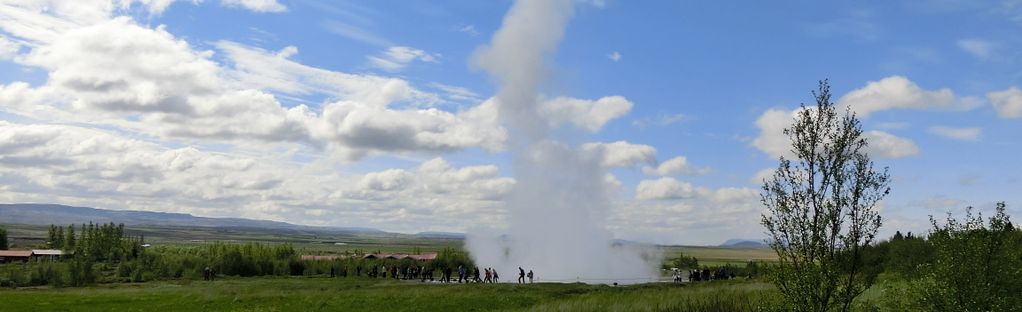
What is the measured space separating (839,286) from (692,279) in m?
63.9

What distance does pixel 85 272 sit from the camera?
87.6 metres

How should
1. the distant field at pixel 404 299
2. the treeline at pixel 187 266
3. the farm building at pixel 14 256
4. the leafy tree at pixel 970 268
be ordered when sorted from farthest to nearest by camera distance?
the farm building at pixel 14 256, the treeline at pixel 187 266, the distant field at pixel 404 299, the leafy tree at pixel 970 268

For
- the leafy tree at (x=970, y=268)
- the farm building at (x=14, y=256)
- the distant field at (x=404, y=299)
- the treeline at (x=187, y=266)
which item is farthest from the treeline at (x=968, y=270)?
the farm building at (x=14, y=256)

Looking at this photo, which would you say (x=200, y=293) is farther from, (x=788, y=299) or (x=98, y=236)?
(x=98, y=236)

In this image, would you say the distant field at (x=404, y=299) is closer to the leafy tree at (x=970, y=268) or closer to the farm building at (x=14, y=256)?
the leafy tree at (x=970, y=268)

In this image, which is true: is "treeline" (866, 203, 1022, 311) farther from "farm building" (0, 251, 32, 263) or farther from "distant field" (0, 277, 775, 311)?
"farm building" (0, 251, 32, 263)

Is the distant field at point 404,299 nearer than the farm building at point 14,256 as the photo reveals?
Yes

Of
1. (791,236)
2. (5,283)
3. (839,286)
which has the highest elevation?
(791,236)

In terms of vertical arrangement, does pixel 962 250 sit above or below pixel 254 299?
above

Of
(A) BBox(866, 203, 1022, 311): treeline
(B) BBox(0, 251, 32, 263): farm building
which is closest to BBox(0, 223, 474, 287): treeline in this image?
(B) BBox(0, 251, 32, 263): farm building

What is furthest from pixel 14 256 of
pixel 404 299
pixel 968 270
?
pixel 968 270

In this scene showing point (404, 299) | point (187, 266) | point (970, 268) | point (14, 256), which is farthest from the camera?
point (14, 256)

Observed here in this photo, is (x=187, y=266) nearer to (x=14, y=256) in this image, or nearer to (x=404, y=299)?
(x=14, y=256)

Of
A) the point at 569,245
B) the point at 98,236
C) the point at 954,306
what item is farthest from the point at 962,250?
the point at 98,236
